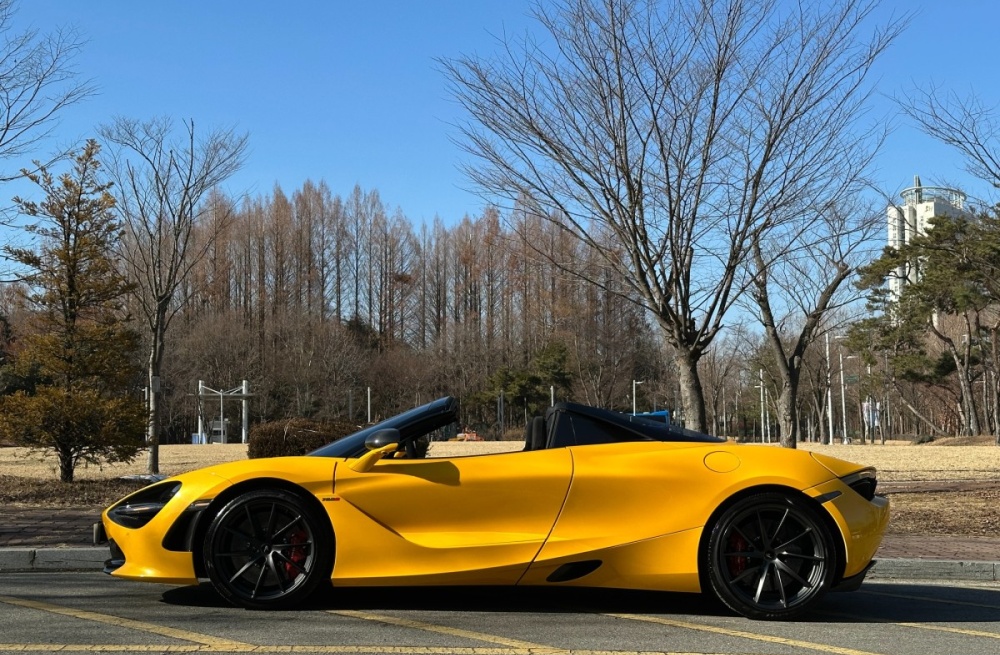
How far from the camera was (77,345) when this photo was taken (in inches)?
549

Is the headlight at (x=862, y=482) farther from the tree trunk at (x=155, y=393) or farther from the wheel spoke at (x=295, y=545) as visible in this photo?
the tree trunk at (x=155, y=393)

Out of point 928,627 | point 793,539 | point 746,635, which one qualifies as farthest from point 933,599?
point 746,635

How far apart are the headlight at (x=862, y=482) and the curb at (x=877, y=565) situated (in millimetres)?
1991

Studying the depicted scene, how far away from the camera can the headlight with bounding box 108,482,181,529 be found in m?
5.12

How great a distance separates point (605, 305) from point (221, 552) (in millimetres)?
51488

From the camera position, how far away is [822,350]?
181 feet

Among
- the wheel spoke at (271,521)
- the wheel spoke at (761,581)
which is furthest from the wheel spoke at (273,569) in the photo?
the wheel spoke at (761,581)

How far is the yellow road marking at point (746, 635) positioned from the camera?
14.5 feet

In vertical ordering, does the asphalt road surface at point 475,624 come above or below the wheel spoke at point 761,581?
below

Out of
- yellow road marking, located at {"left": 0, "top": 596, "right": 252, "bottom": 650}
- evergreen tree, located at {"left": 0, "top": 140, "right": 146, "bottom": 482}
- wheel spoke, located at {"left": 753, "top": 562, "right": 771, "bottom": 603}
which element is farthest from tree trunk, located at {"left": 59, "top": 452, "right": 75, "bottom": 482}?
wheel spoke, located at {"left": 753, "top": 562, "right": 771, "bottom": 603}

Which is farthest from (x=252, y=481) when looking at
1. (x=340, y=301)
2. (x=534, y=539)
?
(x=340, y=301)

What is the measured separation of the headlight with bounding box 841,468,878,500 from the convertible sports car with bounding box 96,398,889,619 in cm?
7

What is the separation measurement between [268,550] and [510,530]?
1283 mm

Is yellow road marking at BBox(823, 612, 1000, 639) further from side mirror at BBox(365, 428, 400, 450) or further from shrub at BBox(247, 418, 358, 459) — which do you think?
shrub at BBox(247, 418, 358, 459)
